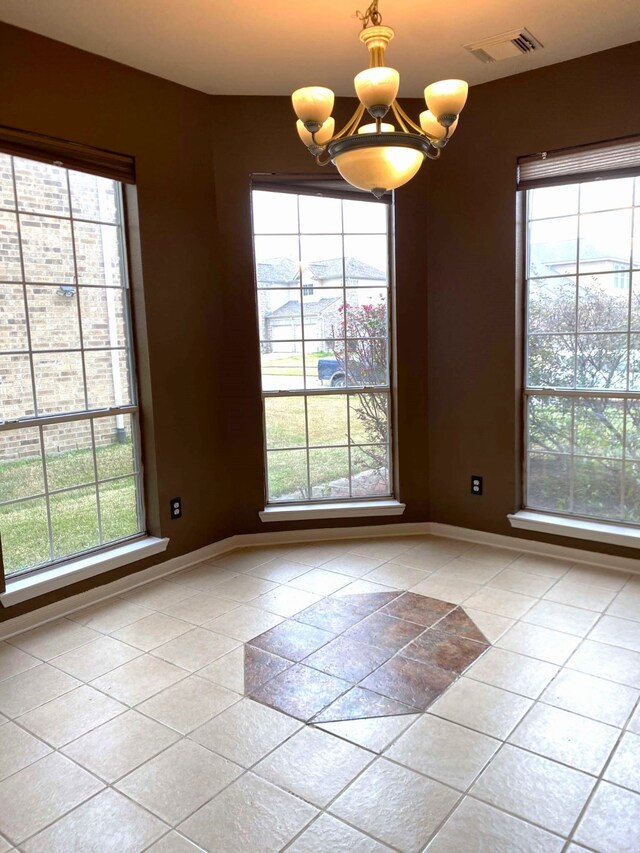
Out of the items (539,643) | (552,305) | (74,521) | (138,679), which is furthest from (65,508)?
Answer: (552,305)

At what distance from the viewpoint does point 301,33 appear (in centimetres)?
296

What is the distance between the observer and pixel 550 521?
3.82 meters

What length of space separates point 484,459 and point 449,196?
66.3 inches

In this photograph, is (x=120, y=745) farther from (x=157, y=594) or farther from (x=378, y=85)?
(x=378, y=85)

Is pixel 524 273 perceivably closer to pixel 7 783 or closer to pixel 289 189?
pixel 289 189

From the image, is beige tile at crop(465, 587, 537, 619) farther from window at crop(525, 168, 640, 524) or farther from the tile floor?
window at crop(525, 168, 640, 524)

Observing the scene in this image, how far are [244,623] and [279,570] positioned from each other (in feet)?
2.23

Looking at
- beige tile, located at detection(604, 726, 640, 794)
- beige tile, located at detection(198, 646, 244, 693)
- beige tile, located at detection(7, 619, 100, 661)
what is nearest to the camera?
beige tile, located at detection(604, 726, 640, 794)

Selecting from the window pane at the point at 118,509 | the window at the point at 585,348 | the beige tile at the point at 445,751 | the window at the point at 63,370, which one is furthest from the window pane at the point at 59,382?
the window at the point at 585,348

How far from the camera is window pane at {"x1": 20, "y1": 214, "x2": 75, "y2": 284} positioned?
3041mm

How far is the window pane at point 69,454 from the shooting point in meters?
3.19

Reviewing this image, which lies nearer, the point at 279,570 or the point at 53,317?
the point at 53,317

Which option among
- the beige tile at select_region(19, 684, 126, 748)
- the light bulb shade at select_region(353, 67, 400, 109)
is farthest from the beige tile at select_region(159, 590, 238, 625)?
the light bulb shade at select_region(353, 67, 400, 109)

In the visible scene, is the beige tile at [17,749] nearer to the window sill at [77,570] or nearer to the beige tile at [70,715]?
the beige tile at [70,715]
